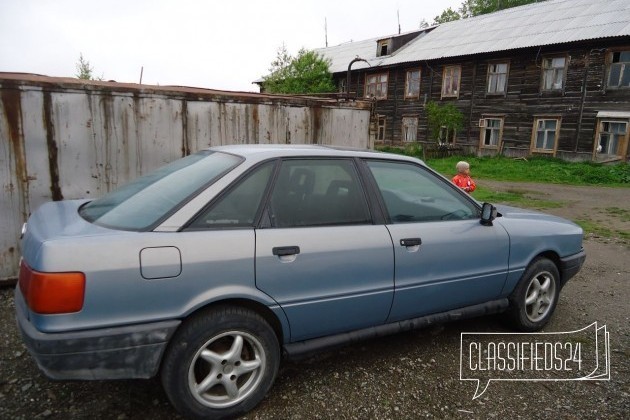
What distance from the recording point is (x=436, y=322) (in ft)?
10.5

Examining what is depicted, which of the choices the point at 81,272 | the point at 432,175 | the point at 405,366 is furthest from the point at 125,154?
the point at 405,366

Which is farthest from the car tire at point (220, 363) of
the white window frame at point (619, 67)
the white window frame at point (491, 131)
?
the white window frame at point (491, 131)

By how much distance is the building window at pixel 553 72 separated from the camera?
19203 millimetres

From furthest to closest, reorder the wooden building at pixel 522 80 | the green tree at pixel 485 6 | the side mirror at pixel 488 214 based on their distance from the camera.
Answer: the green tree at pixel 485 6 → the wooden building at pixel 522 80 → the side mirror at pixel 488 214

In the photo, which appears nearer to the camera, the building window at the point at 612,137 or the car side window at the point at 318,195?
the car side window at the point at 318,195

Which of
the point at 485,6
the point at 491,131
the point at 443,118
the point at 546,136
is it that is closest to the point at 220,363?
the point at 546,136

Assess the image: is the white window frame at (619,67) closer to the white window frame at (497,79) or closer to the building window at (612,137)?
the building window at (612,137)

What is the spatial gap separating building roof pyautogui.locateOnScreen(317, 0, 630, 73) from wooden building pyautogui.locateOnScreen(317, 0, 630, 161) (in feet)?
0.19

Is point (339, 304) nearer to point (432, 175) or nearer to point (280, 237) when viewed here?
point (280, 237)

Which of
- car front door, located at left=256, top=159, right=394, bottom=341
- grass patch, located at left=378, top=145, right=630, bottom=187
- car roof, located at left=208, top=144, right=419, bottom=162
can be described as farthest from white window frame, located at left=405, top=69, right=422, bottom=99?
car front door, located at left=256, top=159, right=394, bottom=341

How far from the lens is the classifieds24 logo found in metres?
3.19

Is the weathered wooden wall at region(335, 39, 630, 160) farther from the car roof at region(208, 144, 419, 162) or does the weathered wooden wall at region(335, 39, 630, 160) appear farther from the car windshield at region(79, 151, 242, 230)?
the car windshield at region(79, 151, 242, 230)

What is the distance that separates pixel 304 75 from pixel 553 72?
16.2 m

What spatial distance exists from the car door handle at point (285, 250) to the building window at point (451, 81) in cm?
2344
